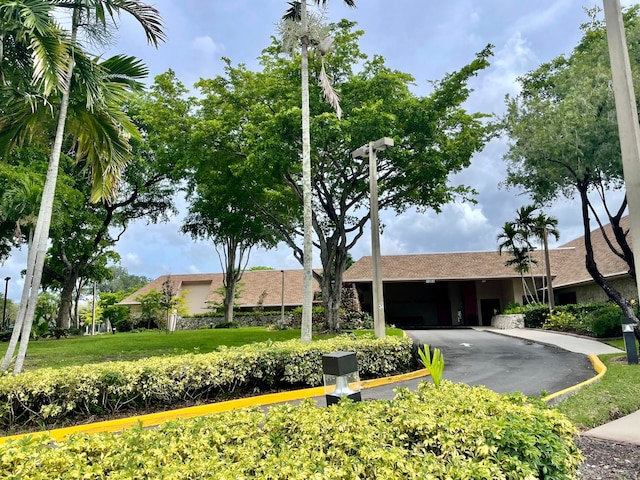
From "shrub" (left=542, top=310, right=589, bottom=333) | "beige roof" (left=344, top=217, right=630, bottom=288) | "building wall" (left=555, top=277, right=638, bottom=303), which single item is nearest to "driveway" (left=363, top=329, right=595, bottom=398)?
"shrub" (left=542, top=310, right=589, bottom=333)

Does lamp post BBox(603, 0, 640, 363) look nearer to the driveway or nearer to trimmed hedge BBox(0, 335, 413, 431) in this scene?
the driveway

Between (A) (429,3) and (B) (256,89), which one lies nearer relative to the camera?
(A) (429,3)

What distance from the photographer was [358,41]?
16125 millimetres

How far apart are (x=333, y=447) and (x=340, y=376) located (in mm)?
1245

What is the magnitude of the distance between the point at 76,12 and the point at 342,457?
9.88 metres

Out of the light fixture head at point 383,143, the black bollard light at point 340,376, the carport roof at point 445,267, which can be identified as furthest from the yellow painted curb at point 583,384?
the carport roof at point 445,267

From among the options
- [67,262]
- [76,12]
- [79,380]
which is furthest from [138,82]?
[67,262]

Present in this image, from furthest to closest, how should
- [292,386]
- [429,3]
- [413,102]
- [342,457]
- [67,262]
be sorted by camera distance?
[67,262]
[413,102]
[429,3]
[292,386]
[342,457]

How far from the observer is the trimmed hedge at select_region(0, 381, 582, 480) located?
2.49m

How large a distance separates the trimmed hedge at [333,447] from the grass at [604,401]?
2652 mm

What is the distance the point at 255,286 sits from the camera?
36.6 meters

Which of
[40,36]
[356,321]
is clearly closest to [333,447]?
[40,36]

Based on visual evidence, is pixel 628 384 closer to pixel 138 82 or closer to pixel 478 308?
pixel 138 82

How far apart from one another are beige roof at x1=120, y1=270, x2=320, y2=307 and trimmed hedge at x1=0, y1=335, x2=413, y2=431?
2350 centimetres
